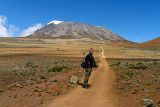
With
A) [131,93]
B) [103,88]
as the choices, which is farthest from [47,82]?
[131,93]

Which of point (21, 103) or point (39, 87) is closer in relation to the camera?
point (21, 103)

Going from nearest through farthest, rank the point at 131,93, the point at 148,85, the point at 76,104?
the point at 76,104
the point at 131,93
the point at 148,85

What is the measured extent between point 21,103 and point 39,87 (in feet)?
14.0

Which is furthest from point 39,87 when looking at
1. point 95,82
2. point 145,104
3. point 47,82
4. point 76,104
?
point 145,104

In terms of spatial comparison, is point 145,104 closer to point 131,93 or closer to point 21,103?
point 131,93

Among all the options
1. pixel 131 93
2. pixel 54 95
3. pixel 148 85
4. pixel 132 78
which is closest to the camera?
pixel 54 95

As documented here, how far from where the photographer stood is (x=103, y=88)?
21859 millimetres

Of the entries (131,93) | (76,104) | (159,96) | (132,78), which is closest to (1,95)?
(76,104)

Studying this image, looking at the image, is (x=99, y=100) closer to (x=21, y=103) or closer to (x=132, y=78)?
(x=21, y=103)

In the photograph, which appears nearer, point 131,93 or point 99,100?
point 99,100

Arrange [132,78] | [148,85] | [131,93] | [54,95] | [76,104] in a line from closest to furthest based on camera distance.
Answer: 1. [76,104]
2. [54,95]
3. [131,93]
4. [148,85]
5. [132,78]

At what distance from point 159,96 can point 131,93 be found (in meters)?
1.80

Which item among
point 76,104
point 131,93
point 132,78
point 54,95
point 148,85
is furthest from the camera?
point 132,78

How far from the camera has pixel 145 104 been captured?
17359 millimetres
